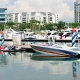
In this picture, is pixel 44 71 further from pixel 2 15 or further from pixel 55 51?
pixel 2 15

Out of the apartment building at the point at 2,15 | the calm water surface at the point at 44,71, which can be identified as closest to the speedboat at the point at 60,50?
the calm water surface at the point at 44,71

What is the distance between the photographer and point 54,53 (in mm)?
34875

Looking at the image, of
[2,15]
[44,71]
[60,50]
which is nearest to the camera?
[44,71]

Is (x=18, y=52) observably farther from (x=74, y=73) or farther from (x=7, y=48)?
(x=74, y=73)

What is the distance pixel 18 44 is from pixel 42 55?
8918 millimetres

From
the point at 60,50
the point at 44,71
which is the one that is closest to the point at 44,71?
the point at 44,71

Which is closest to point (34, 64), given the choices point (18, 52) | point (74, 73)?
point (74, 73)

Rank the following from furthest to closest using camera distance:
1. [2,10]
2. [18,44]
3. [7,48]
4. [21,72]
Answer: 1. [2,10]
2. [18,44]
3. [7,48]
4. [21,72]

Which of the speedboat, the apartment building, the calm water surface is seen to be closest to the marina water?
the calm water surface

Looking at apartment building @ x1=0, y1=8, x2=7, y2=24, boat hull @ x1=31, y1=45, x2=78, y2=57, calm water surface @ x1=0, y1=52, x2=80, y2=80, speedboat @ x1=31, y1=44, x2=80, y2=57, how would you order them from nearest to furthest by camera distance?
calm water surface @ x1=0, y1=52, x2=80, y2=80 < speedboat @ x1=31, y1=44, x2=80, y2=57 < boat hull @ x1=31, y1=45, x2=78, y2=57 < apartment building @ x1=0, y1=8, x2=7, y2=24

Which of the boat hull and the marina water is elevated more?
the boat hull

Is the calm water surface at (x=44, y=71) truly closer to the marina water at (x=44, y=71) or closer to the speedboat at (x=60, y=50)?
the marina water at (x=44, y=71)

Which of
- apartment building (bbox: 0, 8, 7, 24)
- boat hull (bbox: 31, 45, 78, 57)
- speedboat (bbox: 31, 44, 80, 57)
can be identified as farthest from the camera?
apartment building (bbox: 0, 8, 7, 24)

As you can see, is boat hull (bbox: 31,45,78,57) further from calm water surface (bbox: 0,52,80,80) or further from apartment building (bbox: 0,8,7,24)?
apartment building (bbox: 0,8,7,24)
